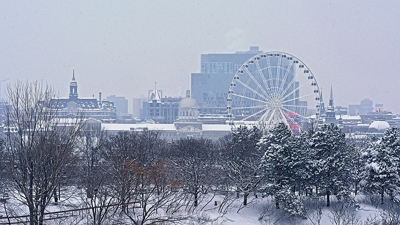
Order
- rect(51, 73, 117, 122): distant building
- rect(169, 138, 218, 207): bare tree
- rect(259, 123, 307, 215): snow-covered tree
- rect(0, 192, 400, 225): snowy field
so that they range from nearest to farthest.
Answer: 1. rect(0, 192, 400, 225): snowy field
2. rect(169, 138, 218, 207): bare tree
3. rect(259, 123, 307, 215): snow-covered tree
4. rect(51, 73, 117, 122): distant building

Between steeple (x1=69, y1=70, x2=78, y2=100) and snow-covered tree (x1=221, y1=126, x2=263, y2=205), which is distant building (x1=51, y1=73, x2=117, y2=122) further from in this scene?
snow-covered tree (x1=221, y1=126, x2=263, y2=205)

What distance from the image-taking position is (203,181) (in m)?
34.7

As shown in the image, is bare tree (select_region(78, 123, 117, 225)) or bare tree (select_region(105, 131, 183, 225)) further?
bare tree (select_region(105, 131, 183, 225))

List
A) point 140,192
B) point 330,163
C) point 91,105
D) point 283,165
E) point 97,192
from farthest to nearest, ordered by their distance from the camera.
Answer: point 91,105, point 330,163, point 283,165, point 97,192, point 140,192

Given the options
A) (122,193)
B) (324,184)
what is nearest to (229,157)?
(324,184)

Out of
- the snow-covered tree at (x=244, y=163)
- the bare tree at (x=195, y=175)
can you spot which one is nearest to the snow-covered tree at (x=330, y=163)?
the snow-covered tree at (x=244, y=163)

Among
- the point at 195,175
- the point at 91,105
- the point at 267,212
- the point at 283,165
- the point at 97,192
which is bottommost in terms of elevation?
the point at 267,212

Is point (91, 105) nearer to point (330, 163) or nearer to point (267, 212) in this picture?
point (330, 163)

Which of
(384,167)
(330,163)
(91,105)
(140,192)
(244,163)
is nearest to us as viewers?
(140,192)

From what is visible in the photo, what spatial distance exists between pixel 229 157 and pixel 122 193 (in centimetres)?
1694

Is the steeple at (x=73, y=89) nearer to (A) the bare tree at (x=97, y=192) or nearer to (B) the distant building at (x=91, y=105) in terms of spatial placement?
(B) the distant building at (x=91, y=105)

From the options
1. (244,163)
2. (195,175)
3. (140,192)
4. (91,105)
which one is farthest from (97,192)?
(91,105)

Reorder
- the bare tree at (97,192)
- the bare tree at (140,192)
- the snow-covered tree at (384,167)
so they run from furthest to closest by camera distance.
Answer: the snow-covered tree at (384,167)
the bare tree at (140,192)
the bare tree at (97,192)

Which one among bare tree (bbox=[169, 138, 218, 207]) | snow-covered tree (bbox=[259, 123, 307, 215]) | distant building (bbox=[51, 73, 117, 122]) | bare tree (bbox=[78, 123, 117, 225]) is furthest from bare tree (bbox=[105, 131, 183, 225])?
distant building (bbox=[51, 73, 117, 122])
